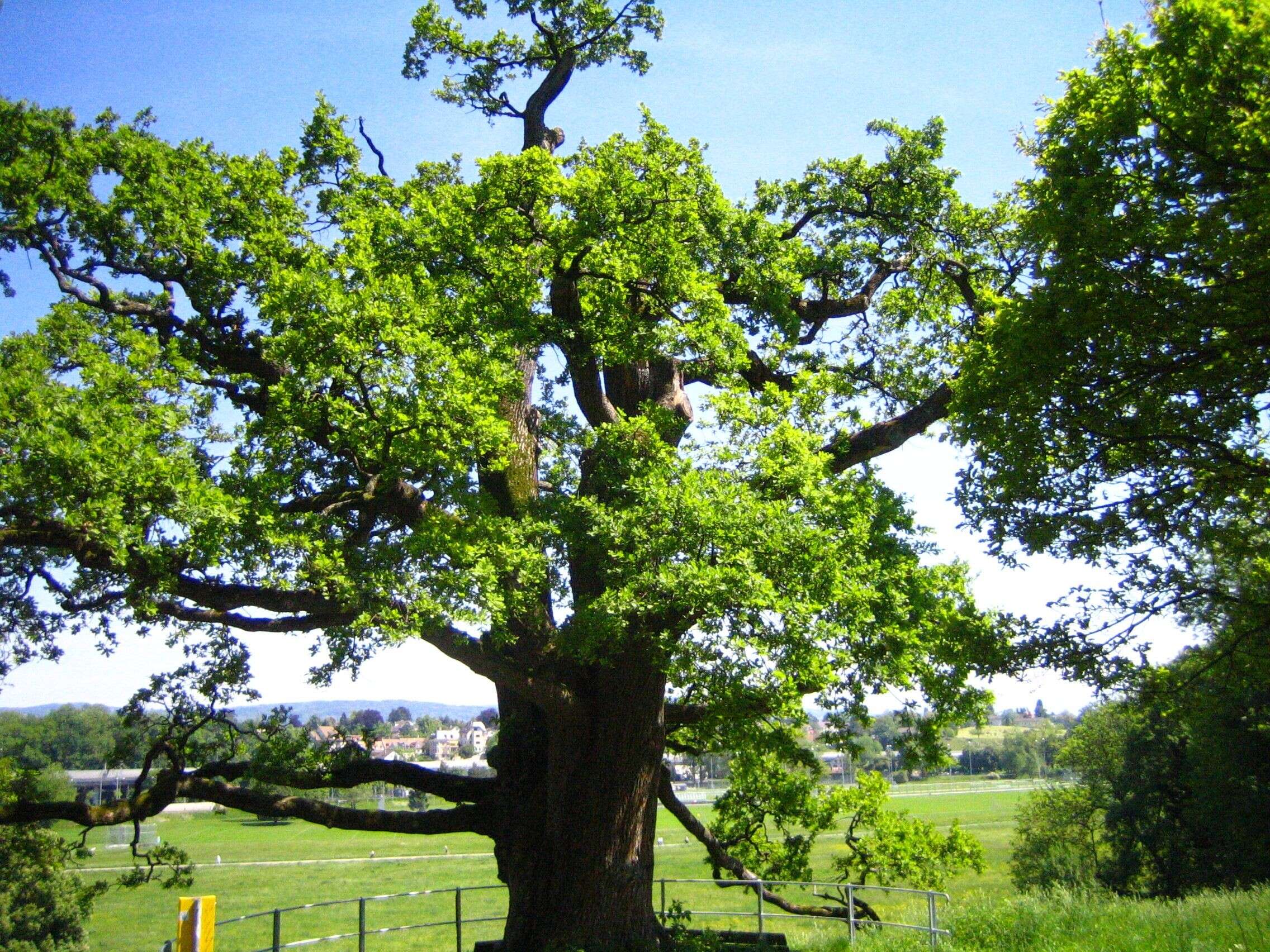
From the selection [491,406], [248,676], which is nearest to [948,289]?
[491,406]

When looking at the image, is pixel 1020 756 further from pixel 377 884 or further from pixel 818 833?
pixel 818 833

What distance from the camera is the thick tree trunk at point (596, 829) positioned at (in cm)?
1095

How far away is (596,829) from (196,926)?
709 cm

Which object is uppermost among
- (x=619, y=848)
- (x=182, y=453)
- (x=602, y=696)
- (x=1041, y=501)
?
(x=182, y=453)

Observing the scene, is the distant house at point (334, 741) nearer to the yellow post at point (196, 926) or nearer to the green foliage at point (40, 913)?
the yellow post at point (196, 926)

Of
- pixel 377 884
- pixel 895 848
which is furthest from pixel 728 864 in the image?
pixel 377 884

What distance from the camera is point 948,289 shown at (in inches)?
557

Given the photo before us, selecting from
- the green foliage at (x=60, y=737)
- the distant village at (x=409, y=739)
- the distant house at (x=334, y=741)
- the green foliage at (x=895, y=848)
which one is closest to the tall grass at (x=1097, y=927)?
the green foliage at (x=895, y=848)

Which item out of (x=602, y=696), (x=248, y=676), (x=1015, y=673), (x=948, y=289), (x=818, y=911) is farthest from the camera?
(x=818, y=911)

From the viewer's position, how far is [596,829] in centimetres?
1123

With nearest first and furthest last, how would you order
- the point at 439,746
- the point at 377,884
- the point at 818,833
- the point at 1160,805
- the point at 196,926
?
1. the point at 196,926
2. the point at 818,833
3. the point at 1160,805
4. the point at 377,884
5. the point at 439,746

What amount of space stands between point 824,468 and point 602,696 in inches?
157

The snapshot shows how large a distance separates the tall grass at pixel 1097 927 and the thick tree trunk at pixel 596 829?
3195 millimetres

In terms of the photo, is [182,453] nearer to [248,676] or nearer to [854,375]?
[248,676]
